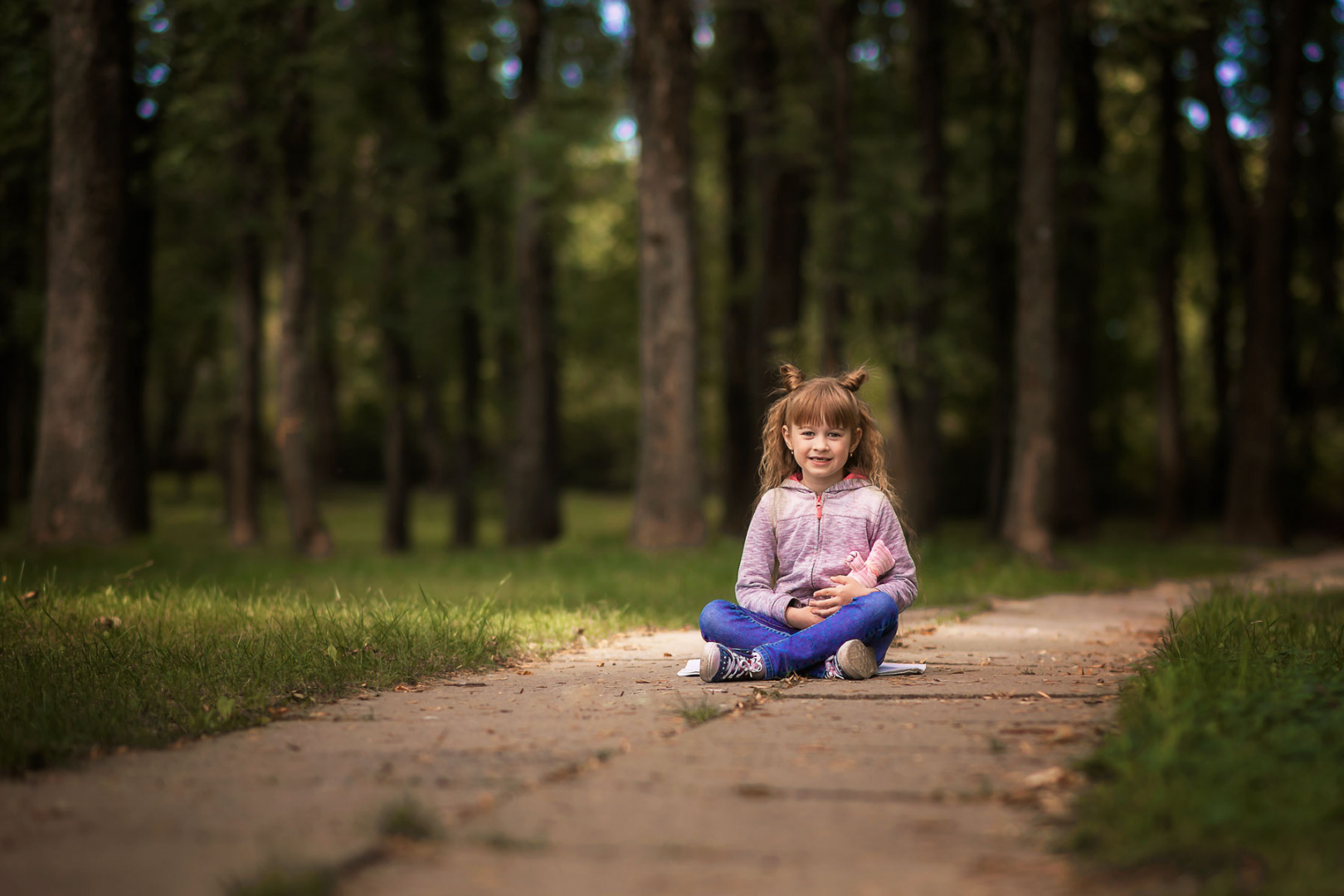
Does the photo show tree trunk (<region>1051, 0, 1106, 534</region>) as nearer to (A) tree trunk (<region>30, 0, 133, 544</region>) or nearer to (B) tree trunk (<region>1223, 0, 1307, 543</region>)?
(B) tree trunk (<region>1223, 0, 1307, 543</region>)

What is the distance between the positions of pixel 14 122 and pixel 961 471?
23.1 meters

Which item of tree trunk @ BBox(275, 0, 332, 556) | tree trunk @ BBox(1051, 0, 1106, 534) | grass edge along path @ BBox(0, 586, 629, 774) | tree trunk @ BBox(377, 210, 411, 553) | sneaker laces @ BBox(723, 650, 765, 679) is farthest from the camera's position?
tree trunk @ BBox(377, 210, 411, 553)

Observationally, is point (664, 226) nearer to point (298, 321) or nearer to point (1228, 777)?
point (298, 321)

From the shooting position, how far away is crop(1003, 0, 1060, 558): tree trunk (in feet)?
45.7

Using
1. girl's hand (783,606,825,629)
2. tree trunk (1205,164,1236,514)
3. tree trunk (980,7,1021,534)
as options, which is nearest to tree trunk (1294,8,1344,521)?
tree trunk (1205,164,1236,514)

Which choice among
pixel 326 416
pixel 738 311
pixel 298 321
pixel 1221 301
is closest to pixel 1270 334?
pixel 1221 301

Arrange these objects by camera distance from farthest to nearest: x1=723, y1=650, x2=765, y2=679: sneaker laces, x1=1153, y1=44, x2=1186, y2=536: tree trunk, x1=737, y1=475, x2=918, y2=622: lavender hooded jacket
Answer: x1=1153, y1=44, x2=1186, y2=536: tree trunk < x1=737, y1=475, x2=918, y2=622: lavender hooded jacket < x1=723, y1=650, x2=765, y2=679: sneaker laces

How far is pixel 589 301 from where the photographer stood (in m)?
24.4

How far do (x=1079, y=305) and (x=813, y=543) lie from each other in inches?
638

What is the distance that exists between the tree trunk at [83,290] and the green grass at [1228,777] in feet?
34.6

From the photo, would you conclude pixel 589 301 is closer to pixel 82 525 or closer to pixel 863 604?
pixel 82 525

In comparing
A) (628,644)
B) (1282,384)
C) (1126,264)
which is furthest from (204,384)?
(628,644)

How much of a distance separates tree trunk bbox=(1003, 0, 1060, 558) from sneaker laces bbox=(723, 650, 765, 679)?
9383mm

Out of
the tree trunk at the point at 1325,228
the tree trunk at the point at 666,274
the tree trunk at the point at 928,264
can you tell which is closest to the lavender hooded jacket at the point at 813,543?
the tree trunk at the point at 666,274
